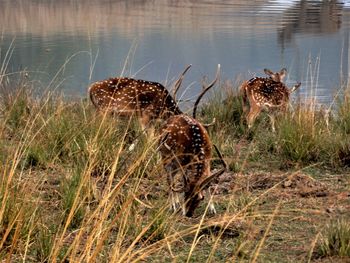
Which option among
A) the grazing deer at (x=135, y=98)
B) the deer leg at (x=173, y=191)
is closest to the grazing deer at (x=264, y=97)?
the grazing deer at (x=135, y=98)

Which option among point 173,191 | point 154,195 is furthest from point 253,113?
point 173,191

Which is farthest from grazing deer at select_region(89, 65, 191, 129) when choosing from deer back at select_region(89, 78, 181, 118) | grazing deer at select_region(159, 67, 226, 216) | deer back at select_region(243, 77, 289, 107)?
deer back at select_region(243, 77, 289, 107)

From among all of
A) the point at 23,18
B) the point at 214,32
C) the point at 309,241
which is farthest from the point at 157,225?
the point at 23,18

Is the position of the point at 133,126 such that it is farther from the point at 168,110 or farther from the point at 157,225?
the point at 157,225

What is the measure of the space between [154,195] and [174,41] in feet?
84.3

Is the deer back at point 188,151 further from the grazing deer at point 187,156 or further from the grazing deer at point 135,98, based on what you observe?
the grazing deer at point 135,98

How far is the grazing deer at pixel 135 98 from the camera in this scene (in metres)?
8.16

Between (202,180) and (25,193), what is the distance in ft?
4.05

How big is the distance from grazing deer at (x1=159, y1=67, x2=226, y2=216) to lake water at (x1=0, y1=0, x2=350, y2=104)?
461cm

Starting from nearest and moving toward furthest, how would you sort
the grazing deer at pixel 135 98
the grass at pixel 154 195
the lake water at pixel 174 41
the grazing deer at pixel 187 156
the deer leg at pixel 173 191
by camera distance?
1. the grass at pixel 154 195
2. the grazing deer at pixel 187 156
3. the deer leg at pixel 173 191
4. the grazing deer at pixel 135 98
5. the lake water at pixel 174 41

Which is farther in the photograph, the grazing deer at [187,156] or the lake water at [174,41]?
the lake water at [174,41]

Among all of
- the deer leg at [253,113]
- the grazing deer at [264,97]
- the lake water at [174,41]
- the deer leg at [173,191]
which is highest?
the deer leg at [173,191]

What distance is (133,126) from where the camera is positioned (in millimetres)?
8578

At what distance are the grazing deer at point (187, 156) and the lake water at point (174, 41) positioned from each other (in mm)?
4608
